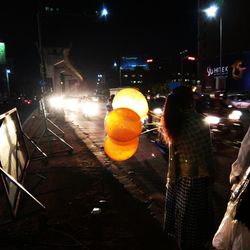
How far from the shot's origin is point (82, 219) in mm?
5465

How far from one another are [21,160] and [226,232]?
16.5 ft

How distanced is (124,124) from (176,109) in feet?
6.21

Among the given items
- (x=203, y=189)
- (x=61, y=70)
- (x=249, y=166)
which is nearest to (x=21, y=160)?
(x=203, y=189)

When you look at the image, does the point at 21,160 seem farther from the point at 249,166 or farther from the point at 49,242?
the point at 249,166

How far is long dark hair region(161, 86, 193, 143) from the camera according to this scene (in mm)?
3619

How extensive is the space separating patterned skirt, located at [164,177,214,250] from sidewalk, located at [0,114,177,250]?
87 cm

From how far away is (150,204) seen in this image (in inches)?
241

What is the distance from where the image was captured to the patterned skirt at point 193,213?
3.60 metres

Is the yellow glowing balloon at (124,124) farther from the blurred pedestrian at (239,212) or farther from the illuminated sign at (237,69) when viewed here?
the illuminated sign at (237,69)

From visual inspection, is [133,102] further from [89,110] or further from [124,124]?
[89,110]

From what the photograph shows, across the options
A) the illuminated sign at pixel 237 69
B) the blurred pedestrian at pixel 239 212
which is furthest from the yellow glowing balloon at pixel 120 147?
the illuminated sign at pixel 237 69

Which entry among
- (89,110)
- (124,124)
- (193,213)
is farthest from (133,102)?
(89,110)

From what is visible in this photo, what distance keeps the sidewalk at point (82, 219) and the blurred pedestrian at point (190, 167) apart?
93 cm

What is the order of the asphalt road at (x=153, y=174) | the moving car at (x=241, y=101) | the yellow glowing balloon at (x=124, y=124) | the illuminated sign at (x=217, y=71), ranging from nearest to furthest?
the yellow glowing balloon at (x=124, y=124) < the asphalt road at (x=153, y=174) < the moving car at (x=241, y=101) < the illuminated sign at (x=217, y=71)
